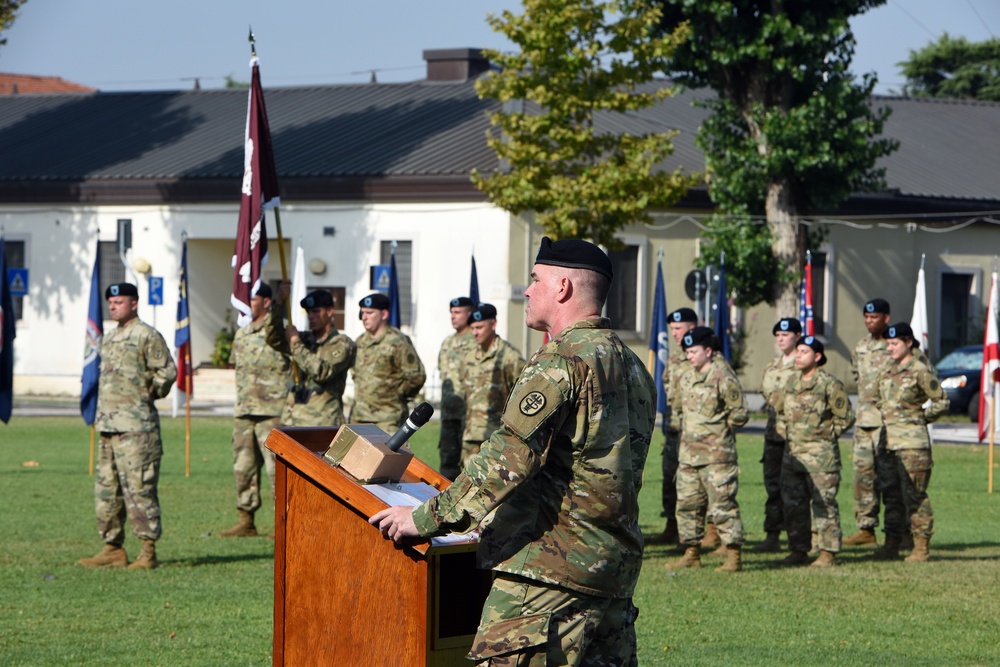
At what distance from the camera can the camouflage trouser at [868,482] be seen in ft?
44.0

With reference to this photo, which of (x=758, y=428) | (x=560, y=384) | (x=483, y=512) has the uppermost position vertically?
(x=560, y=384)

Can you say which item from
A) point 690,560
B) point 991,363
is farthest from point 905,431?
point 991,363

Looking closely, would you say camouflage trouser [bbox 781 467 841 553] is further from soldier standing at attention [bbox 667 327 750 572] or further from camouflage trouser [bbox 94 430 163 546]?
camouflage trouser [bbox 94 430 163 546]

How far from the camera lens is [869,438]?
1353 centimetres

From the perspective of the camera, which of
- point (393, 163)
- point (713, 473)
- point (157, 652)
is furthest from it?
point (393, 163)

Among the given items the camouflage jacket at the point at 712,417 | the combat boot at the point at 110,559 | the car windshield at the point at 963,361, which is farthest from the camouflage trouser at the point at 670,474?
the car windshield at the point at 963,361

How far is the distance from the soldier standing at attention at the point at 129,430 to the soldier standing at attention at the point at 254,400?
1867mm

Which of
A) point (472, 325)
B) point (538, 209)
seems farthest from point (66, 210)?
point (472, 325)

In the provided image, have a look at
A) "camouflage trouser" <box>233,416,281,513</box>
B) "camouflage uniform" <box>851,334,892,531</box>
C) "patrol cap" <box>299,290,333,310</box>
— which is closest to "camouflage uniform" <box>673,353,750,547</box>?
"camouflage uniform" <box>851,334,892,531</box>

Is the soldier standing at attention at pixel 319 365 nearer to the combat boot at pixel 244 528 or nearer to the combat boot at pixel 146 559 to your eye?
the combat boot at pixel 244 528

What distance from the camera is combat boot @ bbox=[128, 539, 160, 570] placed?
445 inches

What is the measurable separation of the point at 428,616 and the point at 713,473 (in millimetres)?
7462

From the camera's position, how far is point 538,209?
2764 centimetres

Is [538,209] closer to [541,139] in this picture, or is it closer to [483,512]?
[541,139]
